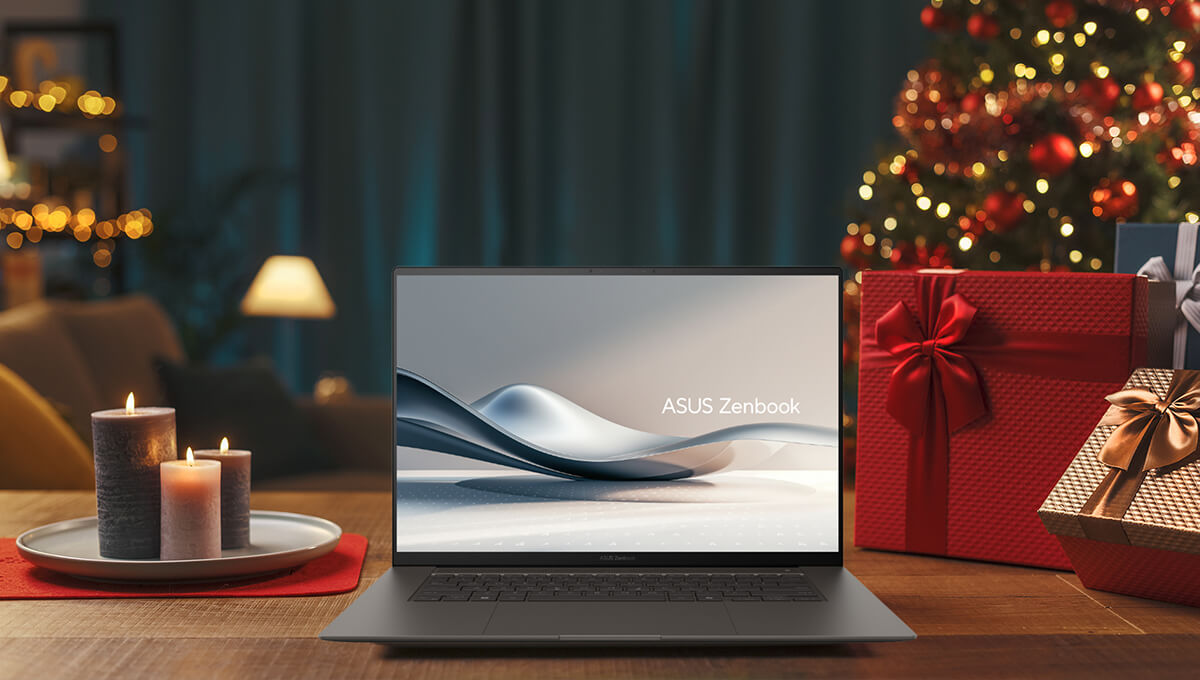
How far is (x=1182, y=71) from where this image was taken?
7.16 feet

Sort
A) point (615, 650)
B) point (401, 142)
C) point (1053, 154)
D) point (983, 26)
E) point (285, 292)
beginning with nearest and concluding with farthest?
point (615, 650) < point (1053, 154) < point (983, 26) < point (285, 292) < point (401, 142)

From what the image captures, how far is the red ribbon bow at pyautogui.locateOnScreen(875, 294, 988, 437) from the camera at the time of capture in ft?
2.55

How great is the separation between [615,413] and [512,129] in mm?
3352

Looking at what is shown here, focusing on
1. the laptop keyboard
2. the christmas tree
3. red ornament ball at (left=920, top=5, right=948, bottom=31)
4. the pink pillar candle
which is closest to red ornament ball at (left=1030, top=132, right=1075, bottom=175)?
the christmas tree

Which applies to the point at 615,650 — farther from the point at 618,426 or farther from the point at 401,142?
the point at 401,142

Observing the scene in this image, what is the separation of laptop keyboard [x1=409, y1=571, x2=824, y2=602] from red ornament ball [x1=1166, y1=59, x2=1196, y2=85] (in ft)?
6.80

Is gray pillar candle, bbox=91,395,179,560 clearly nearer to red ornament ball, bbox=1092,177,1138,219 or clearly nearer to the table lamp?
red ornament ball, bbox=1092,177,1138,219

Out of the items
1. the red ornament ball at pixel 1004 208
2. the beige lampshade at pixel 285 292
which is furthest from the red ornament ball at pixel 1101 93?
the beige lampshade at pixel 285 292

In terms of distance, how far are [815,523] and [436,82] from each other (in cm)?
343

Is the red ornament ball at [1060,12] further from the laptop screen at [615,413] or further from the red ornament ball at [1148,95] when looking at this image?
the laptop screen at [615,413]

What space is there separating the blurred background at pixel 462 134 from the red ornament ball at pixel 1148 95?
1.75 metres

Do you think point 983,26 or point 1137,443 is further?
point 983,26

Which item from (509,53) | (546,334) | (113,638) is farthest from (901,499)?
(509,53)

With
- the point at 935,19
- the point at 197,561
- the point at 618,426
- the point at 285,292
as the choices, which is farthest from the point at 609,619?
the point at 285,292
